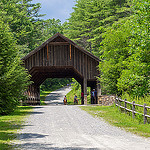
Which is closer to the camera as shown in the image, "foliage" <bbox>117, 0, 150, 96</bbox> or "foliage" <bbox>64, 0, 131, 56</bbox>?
"foliage" <bbox>117, 0, 150, 96</bbox>

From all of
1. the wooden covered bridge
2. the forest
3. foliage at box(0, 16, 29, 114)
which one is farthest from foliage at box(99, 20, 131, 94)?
foliage at box(0, 16, 29, 114)

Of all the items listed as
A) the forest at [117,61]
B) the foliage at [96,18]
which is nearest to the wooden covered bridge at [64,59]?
the forest at [117,61]

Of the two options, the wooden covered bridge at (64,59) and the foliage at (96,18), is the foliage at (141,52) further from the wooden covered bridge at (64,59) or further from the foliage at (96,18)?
the foliage at (96,18)

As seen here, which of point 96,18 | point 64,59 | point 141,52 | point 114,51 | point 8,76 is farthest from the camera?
point 96,18

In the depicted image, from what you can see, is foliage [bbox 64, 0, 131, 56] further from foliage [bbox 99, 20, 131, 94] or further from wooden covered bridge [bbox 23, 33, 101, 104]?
foliage [bbox 99, 20, 131, 94]

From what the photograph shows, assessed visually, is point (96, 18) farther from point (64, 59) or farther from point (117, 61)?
point (117, 61)

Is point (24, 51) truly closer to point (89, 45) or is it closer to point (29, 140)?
point (89, 45)

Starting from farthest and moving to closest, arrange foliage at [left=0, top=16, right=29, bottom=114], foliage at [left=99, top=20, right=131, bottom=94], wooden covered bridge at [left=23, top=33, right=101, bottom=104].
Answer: wooden covered bridge at [left=23, top=33, right=101, bottom=104]
foliage at [left=99, top=20, right=131, bottom=94]
foliage at [left=0, top=16, right=29, bottom=114]

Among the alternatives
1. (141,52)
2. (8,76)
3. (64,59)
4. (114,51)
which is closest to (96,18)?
(64,59)

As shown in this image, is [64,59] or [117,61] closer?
[117,61]

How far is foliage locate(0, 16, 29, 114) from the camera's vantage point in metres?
21.9

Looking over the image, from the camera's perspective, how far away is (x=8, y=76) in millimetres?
21500

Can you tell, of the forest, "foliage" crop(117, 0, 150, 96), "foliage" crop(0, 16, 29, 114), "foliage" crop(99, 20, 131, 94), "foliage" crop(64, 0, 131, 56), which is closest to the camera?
"foliage" crop(117, 0, 150, 96)

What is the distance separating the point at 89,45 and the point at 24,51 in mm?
15197
